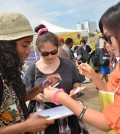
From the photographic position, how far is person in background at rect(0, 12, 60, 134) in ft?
5.98

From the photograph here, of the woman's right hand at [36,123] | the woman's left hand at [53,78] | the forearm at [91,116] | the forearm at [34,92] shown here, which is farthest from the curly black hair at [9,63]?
the woman's left hand at [53,78]

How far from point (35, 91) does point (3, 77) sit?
709 mm

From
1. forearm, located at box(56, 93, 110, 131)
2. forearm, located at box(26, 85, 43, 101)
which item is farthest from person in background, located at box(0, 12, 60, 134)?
forearm, located at box(26, 85, 43, 101)

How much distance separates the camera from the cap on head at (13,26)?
1.90 m

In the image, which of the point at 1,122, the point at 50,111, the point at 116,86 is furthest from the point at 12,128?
the point at 116,86

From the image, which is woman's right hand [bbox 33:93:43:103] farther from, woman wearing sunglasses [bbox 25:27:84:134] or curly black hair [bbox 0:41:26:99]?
curly black hair [bbox 0:41:26:99]

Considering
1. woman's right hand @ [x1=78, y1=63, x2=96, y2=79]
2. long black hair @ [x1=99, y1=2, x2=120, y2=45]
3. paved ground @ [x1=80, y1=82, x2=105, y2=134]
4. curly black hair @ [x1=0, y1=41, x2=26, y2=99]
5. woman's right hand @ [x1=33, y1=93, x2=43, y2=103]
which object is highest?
long black hair @ [x1=99, y1=2, x2=120, y2=45]

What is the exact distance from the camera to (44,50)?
2857 millimetres

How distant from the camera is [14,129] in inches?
70.7

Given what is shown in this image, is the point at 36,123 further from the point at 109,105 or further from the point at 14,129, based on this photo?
the point at 109,105

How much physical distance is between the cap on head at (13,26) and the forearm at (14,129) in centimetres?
58

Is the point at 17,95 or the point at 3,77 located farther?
the point at 17,95

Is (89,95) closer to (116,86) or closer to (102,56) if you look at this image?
(102,56)

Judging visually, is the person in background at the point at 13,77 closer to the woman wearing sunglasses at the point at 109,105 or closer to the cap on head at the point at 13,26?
the cap on head at the point at 13,26
